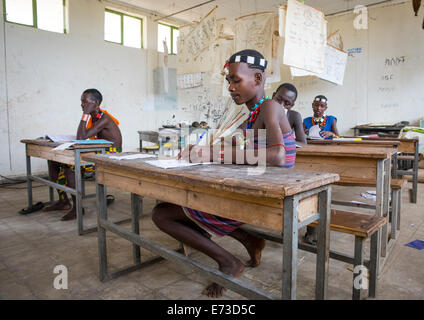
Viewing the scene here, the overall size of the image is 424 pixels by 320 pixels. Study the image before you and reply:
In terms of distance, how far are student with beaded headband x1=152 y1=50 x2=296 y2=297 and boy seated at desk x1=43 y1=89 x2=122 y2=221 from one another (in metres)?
1.89

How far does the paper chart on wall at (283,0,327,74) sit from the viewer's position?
A: 3540 millimetres

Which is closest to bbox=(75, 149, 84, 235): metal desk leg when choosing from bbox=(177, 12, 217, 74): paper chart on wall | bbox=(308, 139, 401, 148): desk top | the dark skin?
bbox=(308, 139, 401, 148): desk top

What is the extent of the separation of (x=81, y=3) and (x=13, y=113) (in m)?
2.56

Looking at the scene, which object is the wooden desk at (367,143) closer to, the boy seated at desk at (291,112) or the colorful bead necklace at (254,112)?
the boy seated at desk at (291,112)

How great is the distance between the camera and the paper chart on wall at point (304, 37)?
3540 millimetres

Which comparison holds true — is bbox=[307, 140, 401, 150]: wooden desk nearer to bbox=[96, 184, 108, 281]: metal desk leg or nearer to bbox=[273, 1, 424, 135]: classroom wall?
bbox=[96, 184, 108, 281]: metal desk leg

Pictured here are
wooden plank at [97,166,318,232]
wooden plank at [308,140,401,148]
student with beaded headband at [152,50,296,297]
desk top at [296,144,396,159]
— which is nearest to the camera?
wooden plank at [97,166,318,232]

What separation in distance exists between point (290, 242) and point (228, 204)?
0.29 meters

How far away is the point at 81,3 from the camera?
607 centimetres

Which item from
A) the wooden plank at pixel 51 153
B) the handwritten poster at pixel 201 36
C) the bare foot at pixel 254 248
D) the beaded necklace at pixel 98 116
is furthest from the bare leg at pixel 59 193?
the handwritten poster at pixel 201 36

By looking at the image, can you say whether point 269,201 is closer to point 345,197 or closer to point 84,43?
point 345,197

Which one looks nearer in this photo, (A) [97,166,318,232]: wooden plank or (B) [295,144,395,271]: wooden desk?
(A) [97,166,318,232]: wooden plank

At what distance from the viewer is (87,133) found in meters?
3.38

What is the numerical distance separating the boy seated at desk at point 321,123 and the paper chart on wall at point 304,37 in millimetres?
491
